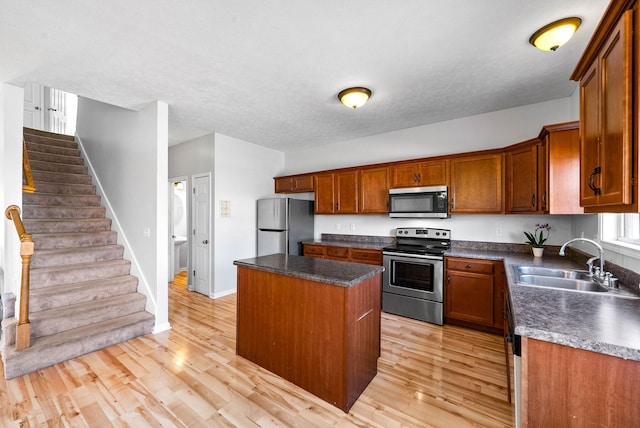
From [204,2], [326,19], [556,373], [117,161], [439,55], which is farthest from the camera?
[117,161]

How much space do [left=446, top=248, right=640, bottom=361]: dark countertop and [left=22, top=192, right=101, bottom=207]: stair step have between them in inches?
211

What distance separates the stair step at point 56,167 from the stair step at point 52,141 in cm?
74

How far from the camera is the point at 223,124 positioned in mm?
3928

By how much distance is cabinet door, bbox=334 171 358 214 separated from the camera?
432cm

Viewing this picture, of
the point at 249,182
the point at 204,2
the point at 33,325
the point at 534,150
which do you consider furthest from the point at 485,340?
the point at 33,325

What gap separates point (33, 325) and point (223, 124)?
3.01 meters

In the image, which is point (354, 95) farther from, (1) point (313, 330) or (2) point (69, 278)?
(2) point (69, 278)

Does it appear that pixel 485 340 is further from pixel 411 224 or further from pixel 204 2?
pixel 204 2

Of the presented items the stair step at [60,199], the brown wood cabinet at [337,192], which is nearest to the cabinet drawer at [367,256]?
the brown wood cabinet at [337,192]

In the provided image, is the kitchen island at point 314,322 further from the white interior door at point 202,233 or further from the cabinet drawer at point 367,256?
the white interior door at point 202,233

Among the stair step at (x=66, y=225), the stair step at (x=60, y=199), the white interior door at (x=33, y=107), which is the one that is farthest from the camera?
the white interior door at (x=33, y=107)

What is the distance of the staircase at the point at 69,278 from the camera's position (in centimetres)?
249

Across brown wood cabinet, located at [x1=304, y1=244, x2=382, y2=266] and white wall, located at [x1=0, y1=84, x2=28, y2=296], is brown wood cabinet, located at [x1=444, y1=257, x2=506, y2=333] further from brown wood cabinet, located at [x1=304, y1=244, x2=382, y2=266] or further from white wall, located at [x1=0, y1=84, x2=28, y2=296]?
white wall, located at [x1=0, y1=84, x2=28, y2=296]

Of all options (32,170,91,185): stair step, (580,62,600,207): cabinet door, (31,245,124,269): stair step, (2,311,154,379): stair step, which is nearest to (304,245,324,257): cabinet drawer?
(2,311,154,379): stair step
